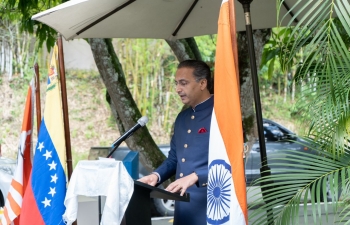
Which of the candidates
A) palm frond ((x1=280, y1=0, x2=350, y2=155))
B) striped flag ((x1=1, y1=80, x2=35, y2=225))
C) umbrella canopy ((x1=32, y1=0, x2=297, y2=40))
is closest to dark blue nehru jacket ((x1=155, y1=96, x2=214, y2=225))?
palm frond ((x1=280, y1=0, x2=350, y2=155))

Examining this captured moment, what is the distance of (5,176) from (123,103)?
141 inches

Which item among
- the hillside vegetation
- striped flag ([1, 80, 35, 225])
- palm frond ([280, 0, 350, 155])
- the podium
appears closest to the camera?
palm frond ([280, 0, 350, 155])

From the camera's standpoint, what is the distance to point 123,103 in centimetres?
762

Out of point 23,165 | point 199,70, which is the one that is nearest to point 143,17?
point 199,70

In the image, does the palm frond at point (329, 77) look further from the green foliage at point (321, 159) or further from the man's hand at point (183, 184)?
the man's hand at point (183, 184)

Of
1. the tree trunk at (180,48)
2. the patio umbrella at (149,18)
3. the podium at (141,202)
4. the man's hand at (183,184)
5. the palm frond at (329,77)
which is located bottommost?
the podium at (141,202)

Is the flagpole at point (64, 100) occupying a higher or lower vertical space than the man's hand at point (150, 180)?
higher

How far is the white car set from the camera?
1007 cm

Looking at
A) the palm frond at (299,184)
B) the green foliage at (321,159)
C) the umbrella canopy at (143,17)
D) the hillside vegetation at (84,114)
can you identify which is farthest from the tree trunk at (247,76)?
the hillside vegetation at (84,114)

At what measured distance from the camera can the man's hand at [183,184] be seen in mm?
3711

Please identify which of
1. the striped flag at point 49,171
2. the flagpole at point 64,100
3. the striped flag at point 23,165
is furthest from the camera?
the striped flag at point 23,165

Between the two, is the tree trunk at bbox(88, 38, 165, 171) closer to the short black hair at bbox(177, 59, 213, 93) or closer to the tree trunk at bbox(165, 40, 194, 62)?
the tree trunk at bbox(165, 40, 194, 62)

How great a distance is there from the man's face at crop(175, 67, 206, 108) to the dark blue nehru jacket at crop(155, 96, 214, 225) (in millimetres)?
85

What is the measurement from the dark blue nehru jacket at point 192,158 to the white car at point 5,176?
6250mm
